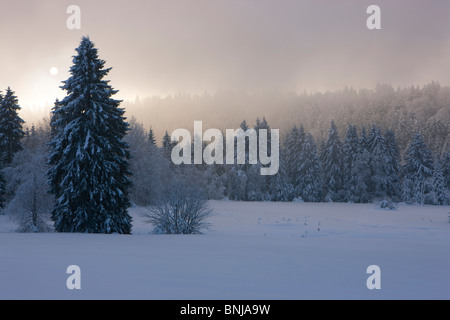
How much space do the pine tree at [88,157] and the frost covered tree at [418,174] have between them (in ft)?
163

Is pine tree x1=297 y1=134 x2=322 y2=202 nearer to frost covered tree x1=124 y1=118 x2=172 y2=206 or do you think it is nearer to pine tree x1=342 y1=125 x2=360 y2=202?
pine tree x1=342 y1=125 x2=360 y2=202

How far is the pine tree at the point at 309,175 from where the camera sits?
197 feet

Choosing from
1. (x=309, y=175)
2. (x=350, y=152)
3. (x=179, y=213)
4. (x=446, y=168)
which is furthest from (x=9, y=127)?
(x=446, y=168)

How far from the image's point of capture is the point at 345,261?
819 centimetres

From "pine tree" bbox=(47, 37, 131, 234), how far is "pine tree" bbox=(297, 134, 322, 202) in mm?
46815

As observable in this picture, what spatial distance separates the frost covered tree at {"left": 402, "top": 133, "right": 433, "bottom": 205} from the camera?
51969 millimetres

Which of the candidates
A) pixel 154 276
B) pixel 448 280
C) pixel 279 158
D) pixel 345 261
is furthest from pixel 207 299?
pixel 279 158

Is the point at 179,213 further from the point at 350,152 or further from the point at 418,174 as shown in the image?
the point at 350,152

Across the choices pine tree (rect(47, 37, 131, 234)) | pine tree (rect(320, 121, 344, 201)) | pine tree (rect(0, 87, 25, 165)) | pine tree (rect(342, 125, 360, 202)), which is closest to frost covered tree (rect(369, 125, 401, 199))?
pine tree (rect(342, 125, 360, 202))

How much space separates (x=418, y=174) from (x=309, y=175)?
59.1 ft

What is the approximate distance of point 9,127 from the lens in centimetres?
3453

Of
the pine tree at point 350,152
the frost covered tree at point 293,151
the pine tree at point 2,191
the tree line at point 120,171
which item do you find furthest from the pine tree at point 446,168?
the pine tree at point 2,191

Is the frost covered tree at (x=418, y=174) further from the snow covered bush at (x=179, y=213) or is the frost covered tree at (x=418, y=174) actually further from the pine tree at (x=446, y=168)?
the snow covered bush at (x=179, y=213)

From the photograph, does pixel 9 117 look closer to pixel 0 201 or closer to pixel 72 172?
pixel 0 201
